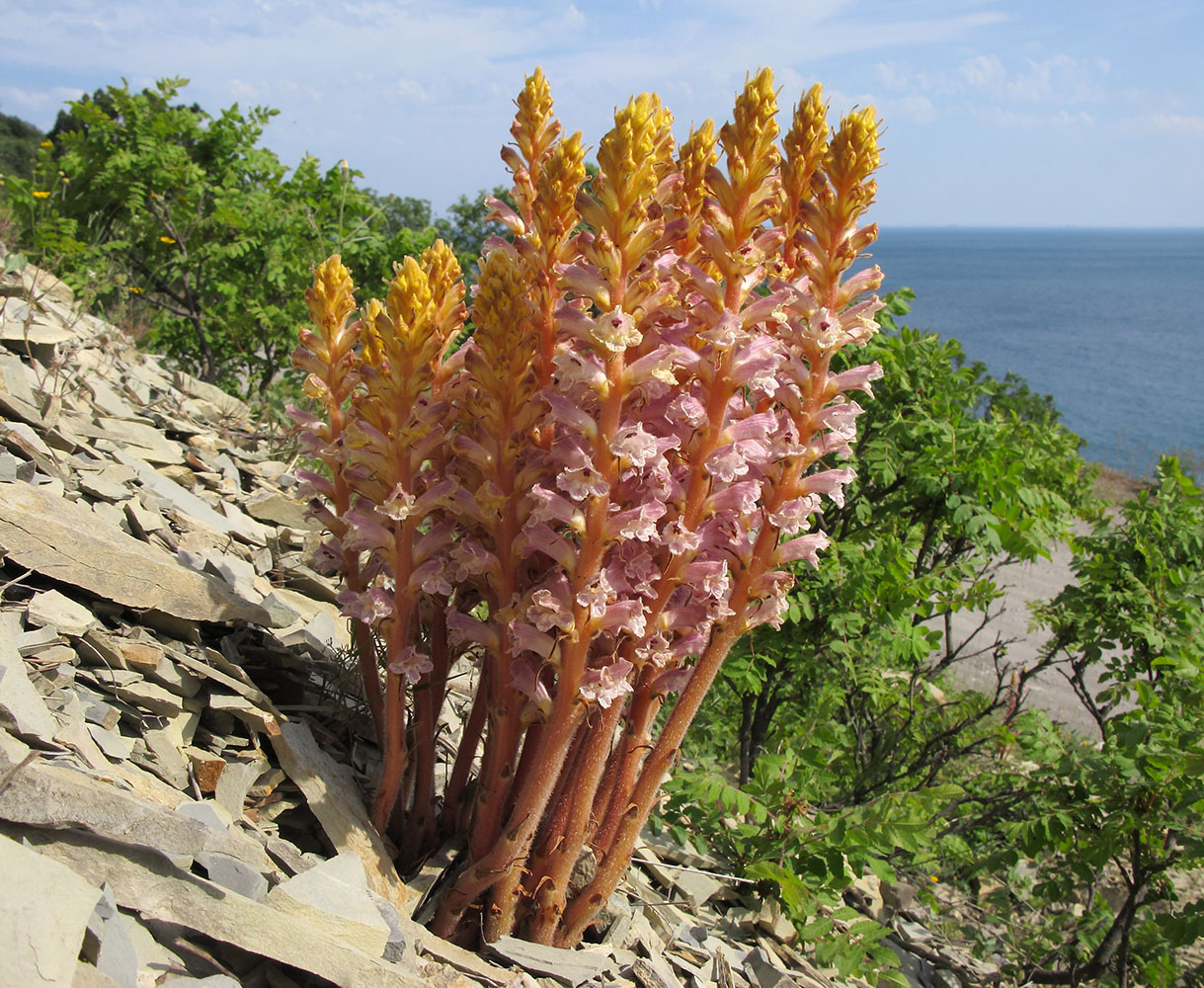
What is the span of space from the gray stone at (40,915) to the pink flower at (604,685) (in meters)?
1.01

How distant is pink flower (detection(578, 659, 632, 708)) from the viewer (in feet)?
6.76

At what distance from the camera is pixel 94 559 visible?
107 inches

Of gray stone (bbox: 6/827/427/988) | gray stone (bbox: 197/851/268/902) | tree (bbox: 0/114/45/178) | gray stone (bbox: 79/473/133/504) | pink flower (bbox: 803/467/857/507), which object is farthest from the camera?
tree (bbox: 0/114/45/178)

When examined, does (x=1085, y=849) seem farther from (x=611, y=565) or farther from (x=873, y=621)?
(x=611, y=565)

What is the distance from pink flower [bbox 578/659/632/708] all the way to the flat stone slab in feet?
4.52

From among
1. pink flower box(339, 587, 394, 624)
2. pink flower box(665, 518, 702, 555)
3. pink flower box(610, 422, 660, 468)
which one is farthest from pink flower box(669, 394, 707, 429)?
pink flower box(339, 587, 394, 624)

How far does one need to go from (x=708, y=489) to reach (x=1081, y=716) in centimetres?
1100

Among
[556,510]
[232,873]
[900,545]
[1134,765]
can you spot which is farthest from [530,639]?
[1134,765]

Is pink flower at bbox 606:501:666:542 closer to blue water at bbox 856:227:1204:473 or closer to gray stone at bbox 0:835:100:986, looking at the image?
gray stone at bbox 0:835:100:986

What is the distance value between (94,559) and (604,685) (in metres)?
1.64

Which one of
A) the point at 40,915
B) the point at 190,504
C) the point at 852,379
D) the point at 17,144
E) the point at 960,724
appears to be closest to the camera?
the point at 40,915

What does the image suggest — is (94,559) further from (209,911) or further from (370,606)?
(209,911)

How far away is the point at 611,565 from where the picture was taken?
207cm

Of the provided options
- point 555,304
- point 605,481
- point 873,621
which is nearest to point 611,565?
point 605,481
